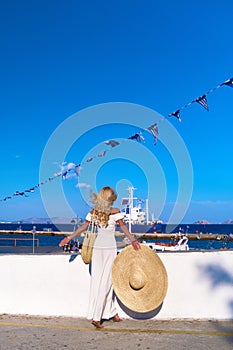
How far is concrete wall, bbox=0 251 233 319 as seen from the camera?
15.8ft

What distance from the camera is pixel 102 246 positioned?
15.1ft

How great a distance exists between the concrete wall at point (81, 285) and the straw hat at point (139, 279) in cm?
28

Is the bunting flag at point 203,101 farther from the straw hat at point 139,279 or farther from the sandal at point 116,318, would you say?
the sandal at point 116,318

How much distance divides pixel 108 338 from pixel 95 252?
98 centimetres

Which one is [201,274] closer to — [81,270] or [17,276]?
[81,270]

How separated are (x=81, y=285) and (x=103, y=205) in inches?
49.5

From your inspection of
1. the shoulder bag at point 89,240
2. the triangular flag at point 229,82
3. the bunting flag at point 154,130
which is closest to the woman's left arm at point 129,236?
the shoulder bag at point 89,240

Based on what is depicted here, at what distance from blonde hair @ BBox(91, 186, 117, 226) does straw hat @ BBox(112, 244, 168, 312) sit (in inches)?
20.8

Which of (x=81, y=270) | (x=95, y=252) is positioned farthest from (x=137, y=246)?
(x=81, y=270)

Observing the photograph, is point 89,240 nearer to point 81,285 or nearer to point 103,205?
point 103,205

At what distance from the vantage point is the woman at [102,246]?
4527 millimetres

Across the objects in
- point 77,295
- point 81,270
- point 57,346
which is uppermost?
point 81,270

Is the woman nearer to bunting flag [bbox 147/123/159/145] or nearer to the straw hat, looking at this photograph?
the straw hat

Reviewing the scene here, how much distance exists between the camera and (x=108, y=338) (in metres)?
4.10
